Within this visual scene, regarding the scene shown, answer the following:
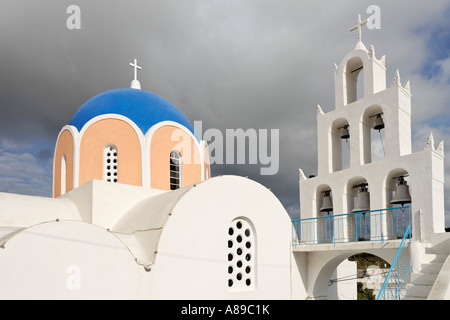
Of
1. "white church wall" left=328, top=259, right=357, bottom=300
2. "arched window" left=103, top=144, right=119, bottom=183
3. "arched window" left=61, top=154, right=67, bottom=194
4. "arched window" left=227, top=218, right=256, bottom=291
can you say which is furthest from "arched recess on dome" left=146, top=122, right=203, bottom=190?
"white church wall" left=328, top=259, right=357, bottom=300

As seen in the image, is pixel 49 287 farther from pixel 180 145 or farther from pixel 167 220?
pixel 180 145

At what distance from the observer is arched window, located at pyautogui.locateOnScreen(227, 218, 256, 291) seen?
964cm

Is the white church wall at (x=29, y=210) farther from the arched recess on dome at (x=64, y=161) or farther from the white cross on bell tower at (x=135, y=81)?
the white cross on bell tower at (x=135, y=81)

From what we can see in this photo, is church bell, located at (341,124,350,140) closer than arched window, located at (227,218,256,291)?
No

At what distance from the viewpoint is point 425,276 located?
739 centimetres

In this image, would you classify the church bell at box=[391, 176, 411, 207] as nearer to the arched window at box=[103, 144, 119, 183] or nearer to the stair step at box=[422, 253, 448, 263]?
the stair step at box=[422, 253, 448, 263]

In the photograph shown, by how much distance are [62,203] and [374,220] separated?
7.48 meters

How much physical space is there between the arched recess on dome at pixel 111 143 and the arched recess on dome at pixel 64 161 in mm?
342

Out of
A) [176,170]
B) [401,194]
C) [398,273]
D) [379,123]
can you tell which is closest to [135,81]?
[176,170]

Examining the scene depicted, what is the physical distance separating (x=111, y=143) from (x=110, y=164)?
0.60 metres

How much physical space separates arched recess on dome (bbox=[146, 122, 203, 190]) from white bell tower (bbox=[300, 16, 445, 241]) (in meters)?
3.38

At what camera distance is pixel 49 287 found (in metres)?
6.44

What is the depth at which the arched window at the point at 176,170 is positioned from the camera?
1252 centimetres

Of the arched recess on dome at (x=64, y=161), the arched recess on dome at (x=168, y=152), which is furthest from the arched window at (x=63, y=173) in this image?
the arched recess on dome at (x=168, y=152)
